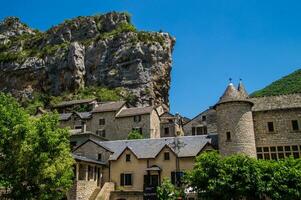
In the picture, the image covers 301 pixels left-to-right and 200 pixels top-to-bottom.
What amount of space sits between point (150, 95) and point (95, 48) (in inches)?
1026

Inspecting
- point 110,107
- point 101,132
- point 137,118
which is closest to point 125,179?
point 137,118

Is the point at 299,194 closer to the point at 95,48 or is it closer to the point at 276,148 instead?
the point at 276,148

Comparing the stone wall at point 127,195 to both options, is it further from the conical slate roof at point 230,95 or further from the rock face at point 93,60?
the rock face at point 93,60

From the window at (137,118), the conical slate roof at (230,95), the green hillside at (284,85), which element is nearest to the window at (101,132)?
the window at (137,118)

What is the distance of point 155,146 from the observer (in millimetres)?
43219

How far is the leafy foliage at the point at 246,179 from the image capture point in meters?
27.8

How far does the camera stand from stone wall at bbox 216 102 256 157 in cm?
3569

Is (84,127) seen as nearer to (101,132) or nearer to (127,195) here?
(101,132)

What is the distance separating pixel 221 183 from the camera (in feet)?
91.4

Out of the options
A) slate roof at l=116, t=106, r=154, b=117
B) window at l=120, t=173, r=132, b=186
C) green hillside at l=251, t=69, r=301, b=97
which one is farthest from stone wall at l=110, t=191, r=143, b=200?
green hillside at l=251, t=69, r=301, b=97

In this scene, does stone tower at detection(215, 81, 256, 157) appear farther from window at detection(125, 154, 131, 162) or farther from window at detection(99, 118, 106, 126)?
window at detection(99, 118, 106, 126)

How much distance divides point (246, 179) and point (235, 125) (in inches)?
366

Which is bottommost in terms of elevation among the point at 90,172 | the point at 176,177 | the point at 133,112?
the point at 176,177

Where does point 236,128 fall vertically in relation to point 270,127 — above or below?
below
